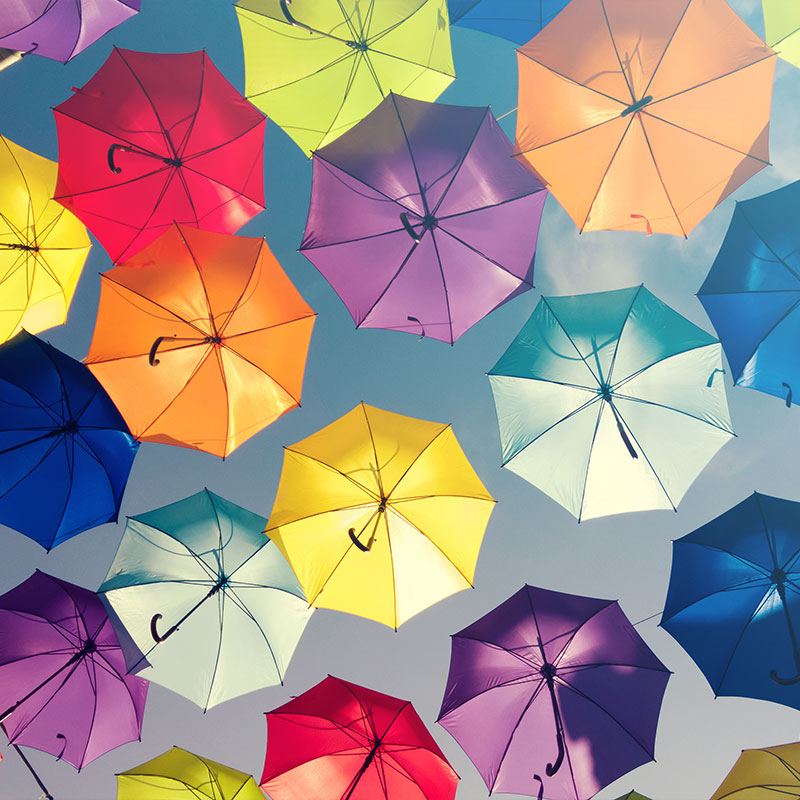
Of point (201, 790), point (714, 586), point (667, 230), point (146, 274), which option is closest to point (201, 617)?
point (201, 790)

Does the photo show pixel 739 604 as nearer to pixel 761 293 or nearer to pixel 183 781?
pixel 761 293

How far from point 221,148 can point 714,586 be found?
7.79 meters

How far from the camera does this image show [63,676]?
7.11 metres

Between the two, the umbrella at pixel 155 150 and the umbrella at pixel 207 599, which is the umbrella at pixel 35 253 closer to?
the umbrella at pixel 155 150

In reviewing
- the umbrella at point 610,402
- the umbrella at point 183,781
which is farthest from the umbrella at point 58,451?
the umbrella at point 610,402

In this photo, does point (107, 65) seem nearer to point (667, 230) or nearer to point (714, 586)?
point (667, 230)

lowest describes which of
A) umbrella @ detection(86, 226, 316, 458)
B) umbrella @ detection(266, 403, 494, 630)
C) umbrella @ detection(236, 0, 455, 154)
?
umbrella @ detection(266, 403, 494, 630)

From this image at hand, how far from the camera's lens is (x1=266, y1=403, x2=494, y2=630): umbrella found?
6.93m

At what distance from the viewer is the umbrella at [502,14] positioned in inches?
284

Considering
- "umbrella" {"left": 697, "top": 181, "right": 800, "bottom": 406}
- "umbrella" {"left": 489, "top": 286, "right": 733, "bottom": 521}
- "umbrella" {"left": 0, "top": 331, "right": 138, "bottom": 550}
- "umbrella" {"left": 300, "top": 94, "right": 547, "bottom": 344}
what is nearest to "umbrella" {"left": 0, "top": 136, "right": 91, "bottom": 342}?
"umbrella" {"left": 0, "top": 331, "right": 138, "bottom": 550}

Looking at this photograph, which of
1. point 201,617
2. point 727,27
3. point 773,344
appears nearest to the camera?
point 727,27

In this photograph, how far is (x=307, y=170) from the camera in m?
7.59

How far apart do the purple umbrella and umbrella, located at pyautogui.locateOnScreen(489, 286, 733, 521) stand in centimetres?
133

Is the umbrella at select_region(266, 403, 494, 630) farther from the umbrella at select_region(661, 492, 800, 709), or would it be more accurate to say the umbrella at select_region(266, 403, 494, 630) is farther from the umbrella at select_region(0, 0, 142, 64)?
the umbrella at select_region(0, 0, 142, 64)
